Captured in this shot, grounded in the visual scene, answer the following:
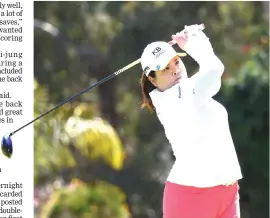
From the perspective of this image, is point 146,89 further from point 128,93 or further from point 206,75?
point 128,93

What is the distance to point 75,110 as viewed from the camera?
8.25 m

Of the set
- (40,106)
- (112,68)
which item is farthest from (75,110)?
(112,68)

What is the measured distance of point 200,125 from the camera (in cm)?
342

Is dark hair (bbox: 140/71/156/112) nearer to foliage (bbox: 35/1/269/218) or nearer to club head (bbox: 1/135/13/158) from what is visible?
club head (bbox: 1/135/13/158)

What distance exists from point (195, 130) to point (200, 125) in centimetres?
3

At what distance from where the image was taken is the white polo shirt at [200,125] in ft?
11.1

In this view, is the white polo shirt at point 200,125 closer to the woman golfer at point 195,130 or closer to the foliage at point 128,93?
the woman golfer at point 195,130

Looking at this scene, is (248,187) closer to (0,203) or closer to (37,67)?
(37,67)

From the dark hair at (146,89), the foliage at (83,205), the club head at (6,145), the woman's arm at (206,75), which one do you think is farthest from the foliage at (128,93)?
the woman's arm at (206,75)

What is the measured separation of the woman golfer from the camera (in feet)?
11.2

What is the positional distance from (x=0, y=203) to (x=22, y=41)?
0.94 meters

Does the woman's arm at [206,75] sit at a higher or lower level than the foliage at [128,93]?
lower

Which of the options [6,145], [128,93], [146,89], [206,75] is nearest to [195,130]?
[206,75]

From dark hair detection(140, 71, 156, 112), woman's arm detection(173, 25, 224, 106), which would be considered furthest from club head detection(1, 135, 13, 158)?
woman's arm detection(173, 25, 224, 106)
